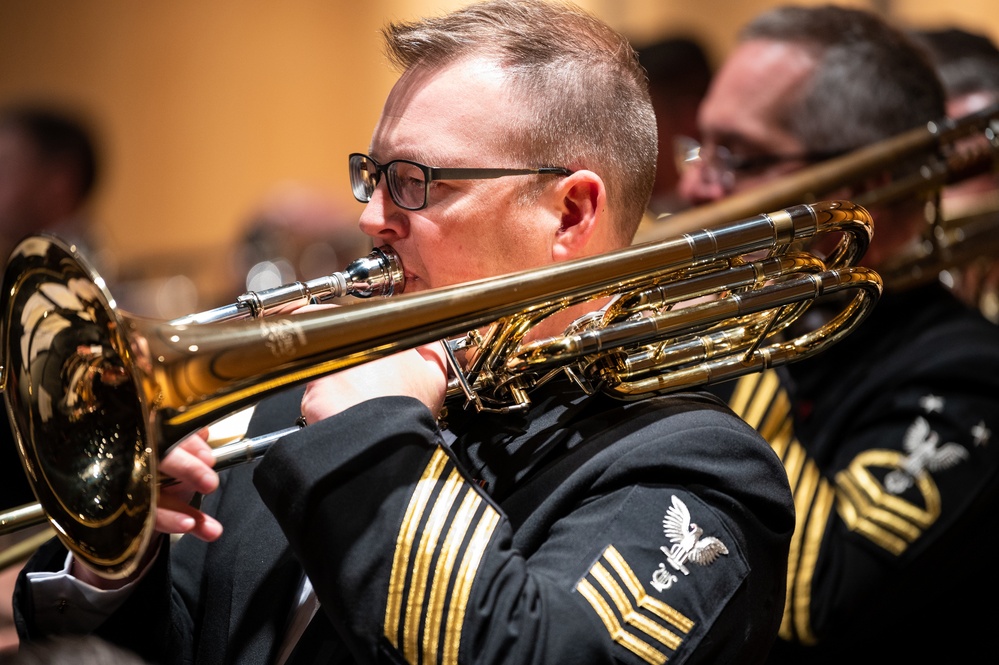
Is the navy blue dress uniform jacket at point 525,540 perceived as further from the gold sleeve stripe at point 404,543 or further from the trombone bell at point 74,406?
the trombone bell at point 74,406

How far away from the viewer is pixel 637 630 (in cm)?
110

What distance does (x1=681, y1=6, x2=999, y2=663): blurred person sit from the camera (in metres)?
1.86

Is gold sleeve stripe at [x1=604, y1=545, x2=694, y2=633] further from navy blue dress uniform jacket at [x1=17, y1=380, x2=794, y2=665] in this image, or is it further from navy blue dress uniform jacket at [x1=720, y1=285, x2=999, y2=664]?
navy blue dress uniform jacket at [x1=720, y1=285, x2=999, y2=664]

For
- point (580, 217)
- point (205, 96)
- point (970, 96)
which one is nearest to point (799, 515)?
point (580, 217)

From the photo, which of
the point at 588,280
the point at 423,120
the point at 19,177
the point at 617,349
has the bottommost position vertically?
the point at 19,177

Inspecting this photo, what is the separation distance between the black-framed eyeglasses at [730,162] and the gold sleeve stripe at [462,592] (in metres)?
1.49

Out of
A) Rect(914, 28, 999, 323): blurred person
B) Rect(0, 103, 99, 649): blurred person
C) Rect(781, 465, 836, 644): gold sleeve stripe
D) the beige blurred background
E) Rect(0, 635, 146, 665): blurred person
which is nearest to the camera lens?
Rect(0, 635, 146, 665): blurred person

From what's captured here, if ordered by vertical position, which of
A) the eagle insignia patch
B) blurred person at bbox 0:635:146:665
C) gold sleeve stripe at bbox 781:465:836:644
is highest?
blurred person at bbox 0:635:146:665

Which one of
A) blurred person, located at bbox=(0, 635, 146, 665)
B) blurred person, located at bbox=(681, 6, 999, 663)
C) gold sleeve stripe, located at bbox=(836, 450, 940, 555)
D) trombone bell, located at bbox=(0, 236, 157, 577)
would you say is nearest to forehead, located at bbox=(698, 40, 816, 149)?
blurred person, located at bbox=(681, 6, 999, 663)

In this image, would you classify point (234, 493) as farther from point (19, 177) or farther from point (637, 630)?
point (19, 177)

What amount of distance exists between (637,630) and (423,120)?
2.16 feet

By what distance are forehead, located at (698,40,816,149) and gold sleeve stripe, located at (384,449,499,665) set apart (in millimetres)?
1522

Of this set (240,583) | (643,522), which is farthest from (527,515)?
(240,583)

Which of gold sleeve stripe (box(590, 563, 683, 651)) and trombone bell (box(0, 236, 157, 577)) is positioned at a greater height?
trombone bell (box(0, 236, 157, 577))
